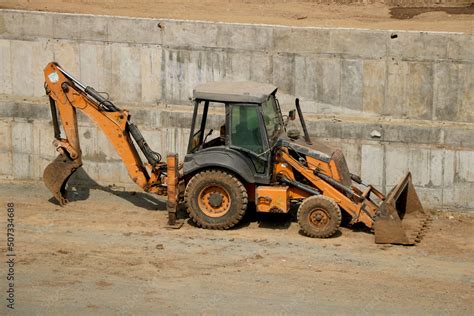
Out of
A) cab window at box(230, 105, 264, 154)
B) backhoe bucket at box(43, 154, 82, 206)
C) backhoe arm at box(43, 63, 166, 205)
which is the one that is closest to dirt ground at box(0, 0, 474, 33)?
backhoe arm at box(43, 63, 166, 205)

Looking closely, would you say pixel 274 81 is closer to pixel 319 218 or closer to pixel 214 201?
pixel 214 201

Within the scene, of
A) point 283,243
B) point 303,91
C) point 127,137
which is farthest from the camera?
point 303,91

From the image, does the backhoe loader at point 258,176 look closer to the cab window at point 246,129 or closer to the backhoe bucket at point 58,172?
the cab window at point 246,129

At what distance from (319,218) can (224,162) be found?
5.77ft

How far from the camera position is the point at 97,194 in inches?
691

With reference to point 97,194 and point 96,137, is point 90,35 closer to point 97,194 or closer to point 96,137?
point 96,137

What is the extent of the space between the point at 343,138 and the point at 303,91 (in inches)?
45.2

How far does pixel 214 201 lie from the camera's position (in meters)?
15.2

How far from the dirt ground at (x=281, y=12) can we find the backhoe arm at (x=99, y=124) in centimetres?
523

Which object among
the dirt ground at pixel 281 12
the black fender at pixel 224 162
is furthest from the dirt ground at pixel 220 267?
the dirt ground at pixel 281 12

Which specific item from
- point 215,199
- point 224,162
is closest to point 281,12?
point 224,162

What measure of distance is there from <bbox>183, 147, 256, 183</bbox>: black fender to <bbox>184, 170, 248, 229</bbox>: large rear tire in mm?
130

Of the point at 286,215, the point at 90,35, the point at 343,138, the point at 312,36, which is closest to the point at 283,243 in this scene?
the point at 286,215

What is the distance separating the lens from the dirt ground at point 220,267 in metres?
12.0
